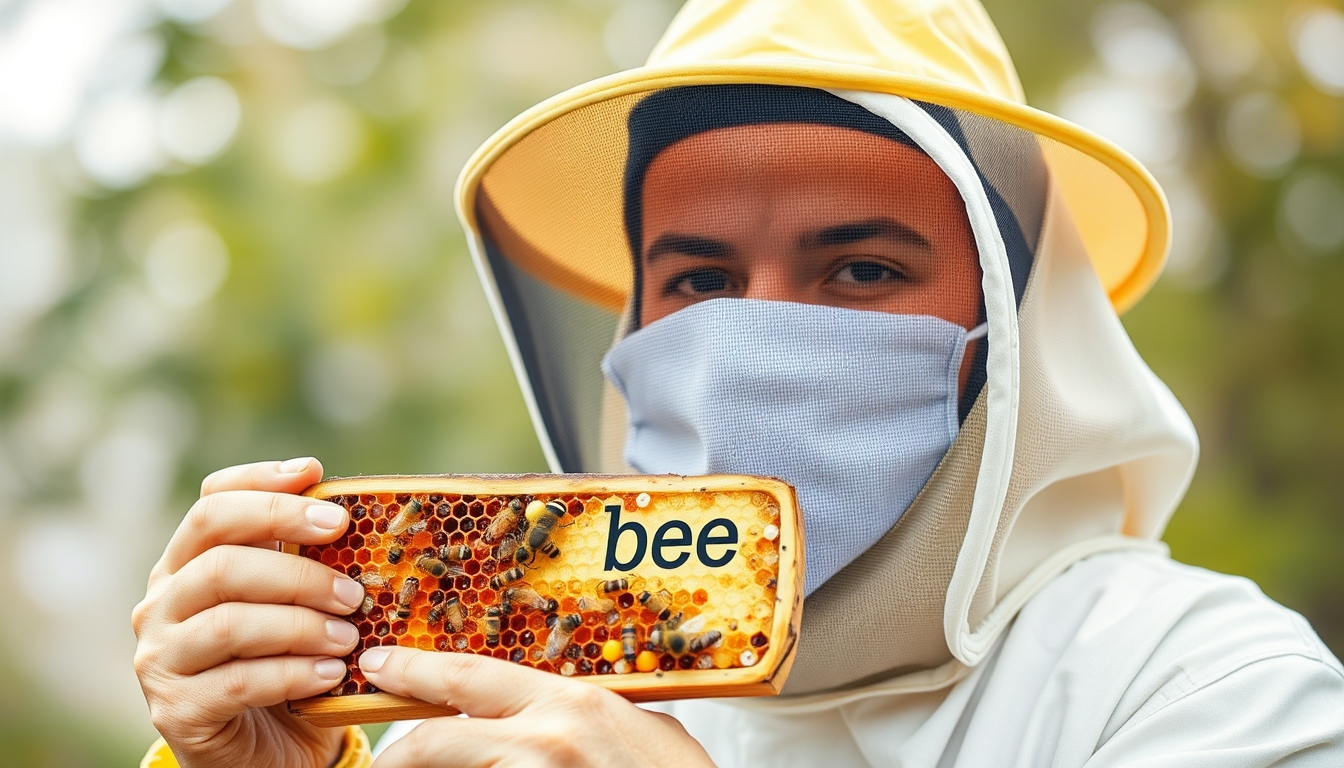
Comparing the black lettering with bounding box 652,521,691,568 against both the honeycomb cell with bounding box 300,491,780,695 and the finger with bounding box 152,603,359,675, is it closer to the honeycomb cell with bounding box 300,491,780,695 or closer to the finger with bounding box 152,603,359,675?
the honeycomb cell with bounding box 300,491,780,695

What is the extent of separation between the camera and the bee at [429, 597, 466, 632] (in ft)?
3.28

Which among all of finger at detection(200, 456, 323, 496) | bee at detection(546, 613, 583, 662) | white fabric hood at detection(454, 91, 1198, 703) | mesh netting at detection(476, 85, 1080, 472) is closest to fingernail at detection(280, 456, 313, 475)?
finger at detection(200, 456, 323, 496)

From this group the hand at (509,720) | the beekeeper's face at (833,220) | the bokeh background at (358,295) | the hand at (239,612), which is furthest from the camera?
the bokeh background at (358,295)

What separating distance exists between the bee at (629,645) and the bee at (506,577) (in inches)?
5.3

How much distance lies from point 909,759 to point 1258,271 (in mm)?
4628

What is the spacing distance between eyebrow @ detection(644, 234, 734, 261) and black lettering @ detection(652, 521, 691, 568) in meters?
0.57

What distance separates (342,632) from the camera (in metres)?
1.01

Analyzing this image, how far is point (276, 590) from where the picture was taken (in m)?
1.02

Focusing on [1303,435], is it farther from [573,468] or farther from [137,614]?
[137,614]

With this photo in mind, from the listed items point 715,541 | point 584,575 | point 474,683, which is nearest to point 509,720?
point 474,683

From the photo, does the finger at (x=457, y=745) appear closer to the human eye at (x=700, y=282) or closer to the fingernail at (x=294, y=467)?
the fingernail at (x=294, y=467)

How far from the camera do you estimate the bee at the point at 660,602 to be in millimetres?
959

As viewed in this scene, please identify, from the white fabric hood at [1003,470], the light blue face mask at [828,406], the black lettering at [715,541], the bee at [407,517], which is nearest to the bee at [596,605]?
the black lettering at [715,541]

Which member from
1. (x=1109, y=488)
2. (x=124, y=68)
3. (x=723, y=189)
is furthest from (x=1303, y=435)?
(x=124, y=68)
